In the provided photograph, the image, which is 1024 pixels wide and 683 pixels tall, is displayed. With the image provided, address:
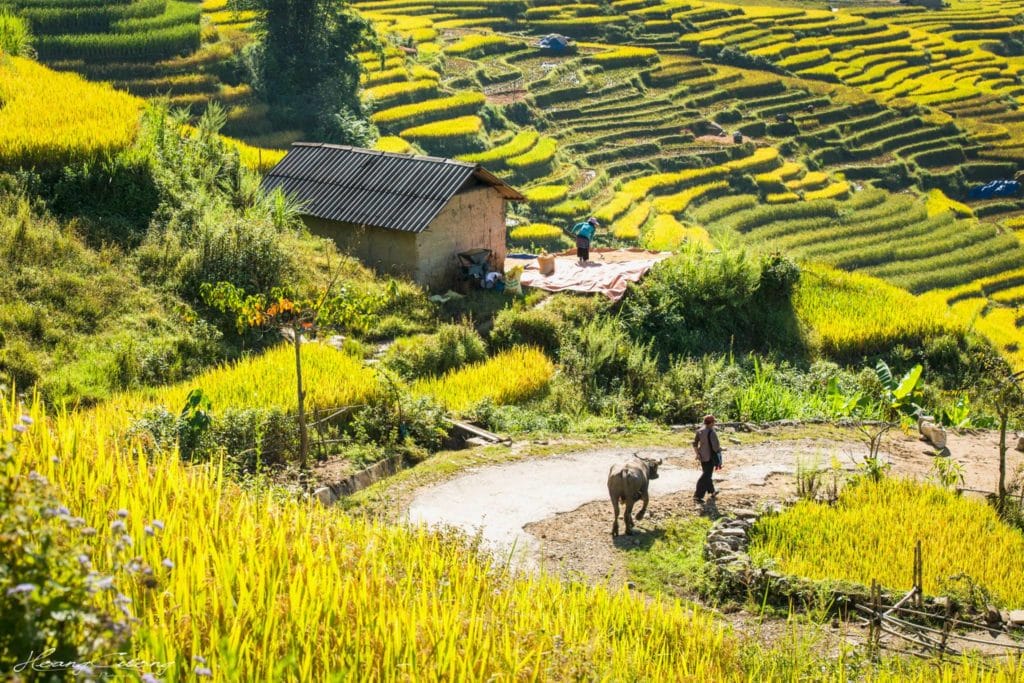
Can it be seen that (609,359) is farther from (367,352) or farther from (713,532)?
(713,532)

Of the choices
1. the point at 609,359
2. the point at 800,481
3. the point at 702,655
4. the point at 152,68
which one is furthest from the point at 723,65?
the point at 702,655

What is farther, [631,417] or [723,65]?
[723,65]

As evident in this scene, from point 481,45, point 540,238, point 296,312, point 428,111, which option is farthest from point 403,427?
point 481,45

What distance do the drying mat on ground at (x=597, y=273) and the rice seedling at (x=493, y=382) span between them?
127 inches

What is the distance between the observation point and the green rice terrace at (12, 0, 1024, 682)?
5.08m

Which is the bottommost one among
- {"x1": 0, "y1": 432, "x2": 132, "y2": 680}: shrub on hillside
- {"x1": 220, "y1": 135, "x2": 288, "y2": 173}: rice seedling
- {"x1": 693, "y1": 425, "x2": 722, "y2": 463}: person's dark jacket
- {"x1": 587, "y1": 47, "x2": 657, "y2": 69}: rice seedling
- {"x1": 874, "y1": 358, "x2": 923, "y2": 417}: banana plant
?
{"x1": 874, "y1": 358, "x2": 923, "y2": 417}: banana plant

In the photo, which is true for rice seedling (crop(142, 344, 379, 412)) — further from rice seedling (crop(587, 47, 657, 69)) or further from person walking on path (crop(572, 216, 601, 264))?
rice seedling (crop(587, 47, 657, 69))

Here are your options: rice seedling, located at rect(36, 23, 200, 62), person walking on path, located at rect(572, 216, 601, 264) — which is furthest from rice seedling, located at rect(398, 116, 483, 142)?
person walking on path, located at rect(572, 216, 601, 264)

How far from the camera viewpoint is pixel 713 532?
33.0ft

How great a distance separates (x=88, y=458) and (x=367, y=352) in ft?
29.9

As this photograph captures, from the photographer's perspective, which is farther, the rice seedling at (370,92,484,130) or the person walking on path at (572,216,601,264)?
the rice seedling at (370,92,484,130)

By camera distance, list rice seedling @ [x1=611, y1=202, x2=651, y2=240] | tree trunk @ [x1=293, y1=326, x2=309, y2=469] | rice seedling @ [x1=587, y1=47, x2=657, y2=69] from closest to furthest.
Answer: tree trunk @ [x1=293, y1=326, x2=309, y2=469]
rice seedling @ [x1=611, y1=202, x2=651, y2=240]
rice seedling @ [x1=587, y1=47, x2=657, y2=69]

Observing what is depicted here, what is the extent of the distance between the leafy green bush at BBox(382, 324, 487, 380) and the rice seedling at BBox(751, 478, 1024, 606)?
5.82m
